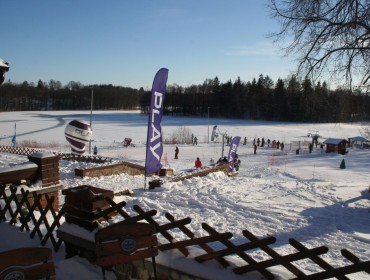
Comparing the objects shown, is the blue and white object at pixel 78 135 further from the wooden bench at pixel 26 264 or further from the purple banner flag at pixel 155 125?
the wooden bench at pixel 26 264

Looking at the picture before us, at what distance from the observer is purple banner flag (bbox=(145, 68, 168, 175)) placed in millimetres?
10445

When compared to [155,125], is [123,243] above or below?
below

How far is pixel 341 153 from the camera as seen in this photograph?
41.7 metres

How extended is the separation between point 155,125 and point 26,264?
7585mm

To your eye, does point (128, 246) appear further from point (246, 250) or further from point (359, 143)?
point (359, 143)

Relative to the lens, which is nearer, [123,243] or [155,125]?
[123,243]

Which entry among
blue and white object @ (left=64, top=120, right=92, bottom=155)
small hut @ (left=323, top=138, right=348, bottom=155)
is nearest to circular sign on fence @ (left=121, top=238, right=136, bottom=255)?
blue and white object @ (left=64, top=120, right=92, bottom=155)

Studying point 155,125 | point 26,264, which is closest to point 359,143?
point 155,125

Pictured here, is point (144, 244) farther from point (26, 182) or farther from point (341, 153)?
point (341, 153)

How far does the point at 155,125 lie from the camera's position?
34.6 ft

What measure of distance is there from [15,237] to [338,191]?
515 inches

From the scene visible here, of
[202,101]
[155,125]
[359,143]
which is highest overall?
[202,101]

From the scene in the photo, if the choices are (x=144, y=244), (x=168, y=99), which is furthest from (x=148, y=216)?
(x=168, y=99)

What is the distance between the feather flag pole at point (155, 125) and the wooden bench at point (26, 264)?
23.4 feet
